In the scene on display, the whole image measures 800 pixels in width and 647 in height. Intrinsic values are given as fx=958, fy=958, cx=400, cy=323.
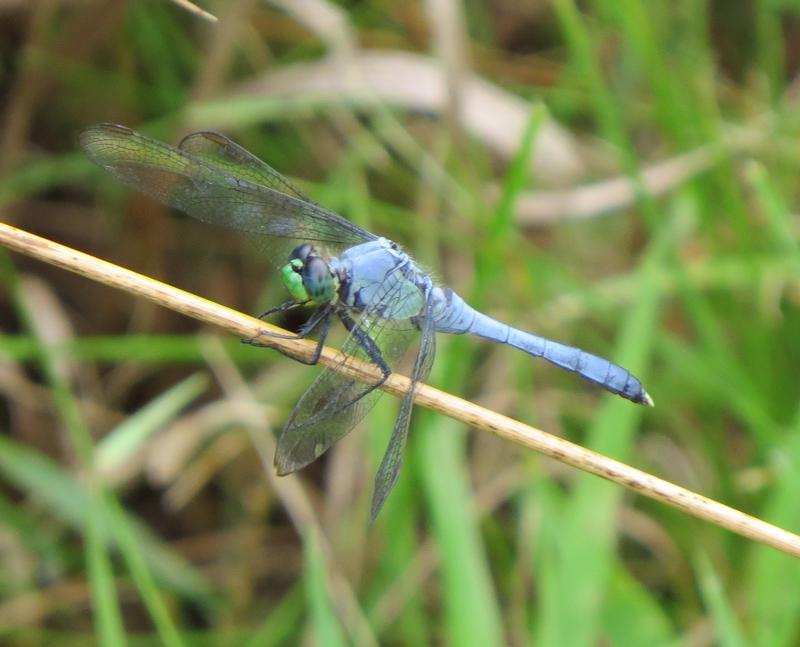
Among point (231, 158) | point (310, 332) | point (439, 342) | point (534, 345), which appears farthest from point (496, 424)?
point (439, 342)

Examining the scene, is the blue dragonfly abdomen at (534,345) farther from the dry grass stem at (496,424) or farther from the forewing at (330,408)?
the dry grass stem at (496,424)

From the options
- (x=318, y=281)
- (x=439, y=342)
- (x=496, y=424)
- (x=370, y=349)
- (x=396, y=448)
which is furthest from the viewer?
(x=439, y=342)

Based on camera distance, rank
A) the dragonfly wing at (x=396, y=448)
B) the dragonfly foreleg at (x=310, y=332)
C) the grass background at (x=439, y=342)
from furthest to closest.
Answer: the grass background at (x=439, y=342)
the dragonfly foreleg at (x=310, y=332)
the dragonfly wing at (x=396, y=448)

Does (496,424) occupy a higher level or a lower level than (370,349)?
lower

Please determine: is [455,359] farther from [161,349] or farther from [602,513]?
[161,349]

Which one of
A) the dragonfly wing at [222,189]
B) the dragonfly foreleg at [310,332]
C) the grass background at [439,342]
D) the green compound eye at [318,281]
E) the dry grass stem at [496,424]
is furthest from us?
the grass background at [439,342]

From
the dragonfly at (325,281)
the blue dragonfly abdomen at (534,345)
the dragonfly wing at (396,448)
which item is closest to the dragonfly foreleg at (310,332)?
the dragonfly at (325,281)

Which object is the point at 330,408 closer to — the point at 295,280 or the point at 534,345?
the point at 295,280
